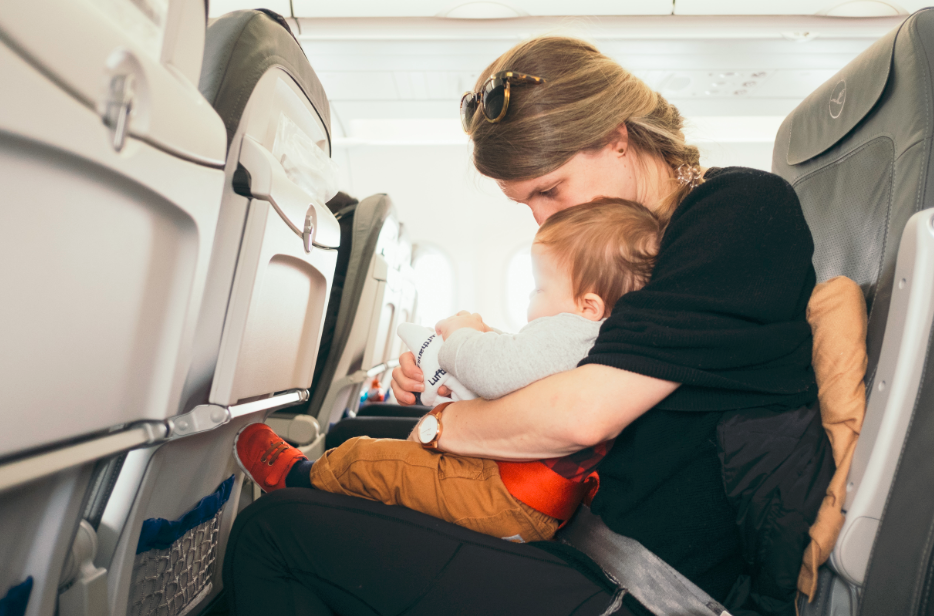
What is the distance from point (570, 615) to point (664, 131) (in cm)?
96

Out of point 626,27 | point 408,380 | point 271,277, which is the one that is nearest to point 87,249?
point 271,277

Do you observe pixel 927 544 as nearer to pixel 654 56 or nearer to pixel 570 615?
pixel 570 615

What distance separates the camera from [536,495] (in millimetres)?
1023

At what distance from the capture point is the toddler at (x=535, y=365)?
99 centimetres

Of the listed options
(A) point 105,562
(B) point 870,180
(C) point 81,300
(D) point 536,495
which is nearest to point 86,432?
(C) point 81,300

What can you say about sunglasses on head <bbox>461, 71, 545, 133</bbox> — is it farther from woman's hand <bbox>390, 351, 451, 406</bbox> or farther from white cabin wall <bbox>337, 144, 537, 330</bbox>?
white cabin wall <bbox>337, 144, 537, 330</bbox>

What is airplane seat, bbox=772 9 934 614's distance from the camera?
81 cm

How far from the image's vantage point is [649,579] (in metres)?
0.88

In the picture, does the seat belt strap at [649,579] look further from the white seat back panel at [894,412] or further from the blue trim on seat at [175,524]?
the blue trim on seat at [175,524]

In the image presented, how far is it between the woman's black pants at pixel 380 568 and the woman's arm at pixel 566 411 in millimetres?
162

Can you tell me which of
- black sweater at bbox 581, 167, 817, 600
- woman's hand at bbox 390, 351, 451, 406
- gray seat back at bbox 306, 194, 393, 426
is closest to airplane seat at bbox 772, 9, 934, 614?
black sweater at bbox 581, 167, 817, 600

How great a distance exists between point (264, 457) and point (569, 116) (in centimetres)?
103

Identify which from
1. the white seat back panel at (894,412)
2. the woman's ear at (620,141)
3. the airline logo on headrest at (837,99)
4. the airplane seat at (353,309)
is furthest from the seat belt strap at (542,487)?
the airplane seat at (353,309)

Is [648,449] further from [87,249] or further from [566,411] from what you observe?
[87,249]
